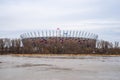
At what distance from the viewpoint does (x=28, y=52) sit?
95.6m

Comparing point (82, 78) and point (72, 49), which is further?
point (72, 49)

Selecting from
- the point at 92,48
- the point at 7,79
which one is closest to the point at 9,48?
the point at 92,48

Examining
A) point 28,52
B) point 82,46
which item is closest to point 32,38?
point 28,52

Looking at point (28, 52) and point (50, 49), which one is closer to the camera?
point (28, 52)

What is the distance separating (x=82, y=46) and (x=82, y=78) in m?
89.1

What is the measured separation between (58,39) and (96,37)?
63.3 feet

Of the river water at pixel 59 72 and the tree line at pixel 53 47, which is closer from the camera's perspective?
the river water at pixel 59 72

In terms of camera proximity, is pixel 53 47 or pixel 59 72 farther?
pixel 53 47

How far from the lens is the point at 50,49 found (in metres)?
103

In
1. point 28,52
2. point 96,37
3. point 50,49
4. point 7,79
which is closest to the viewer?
point 7,79

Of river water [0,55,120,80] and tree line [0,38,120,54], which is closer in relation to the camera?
river water [0,55,120,80]

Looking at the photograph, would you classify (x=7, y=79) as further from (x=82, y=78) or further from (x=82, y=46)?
(x=82, y=46)

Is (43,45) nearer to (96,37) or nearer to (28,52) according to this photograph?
(28,52)

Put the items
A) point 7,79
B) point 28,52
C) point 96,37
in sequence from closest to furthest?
point 7,79 → point 28,52 → point 96,37
